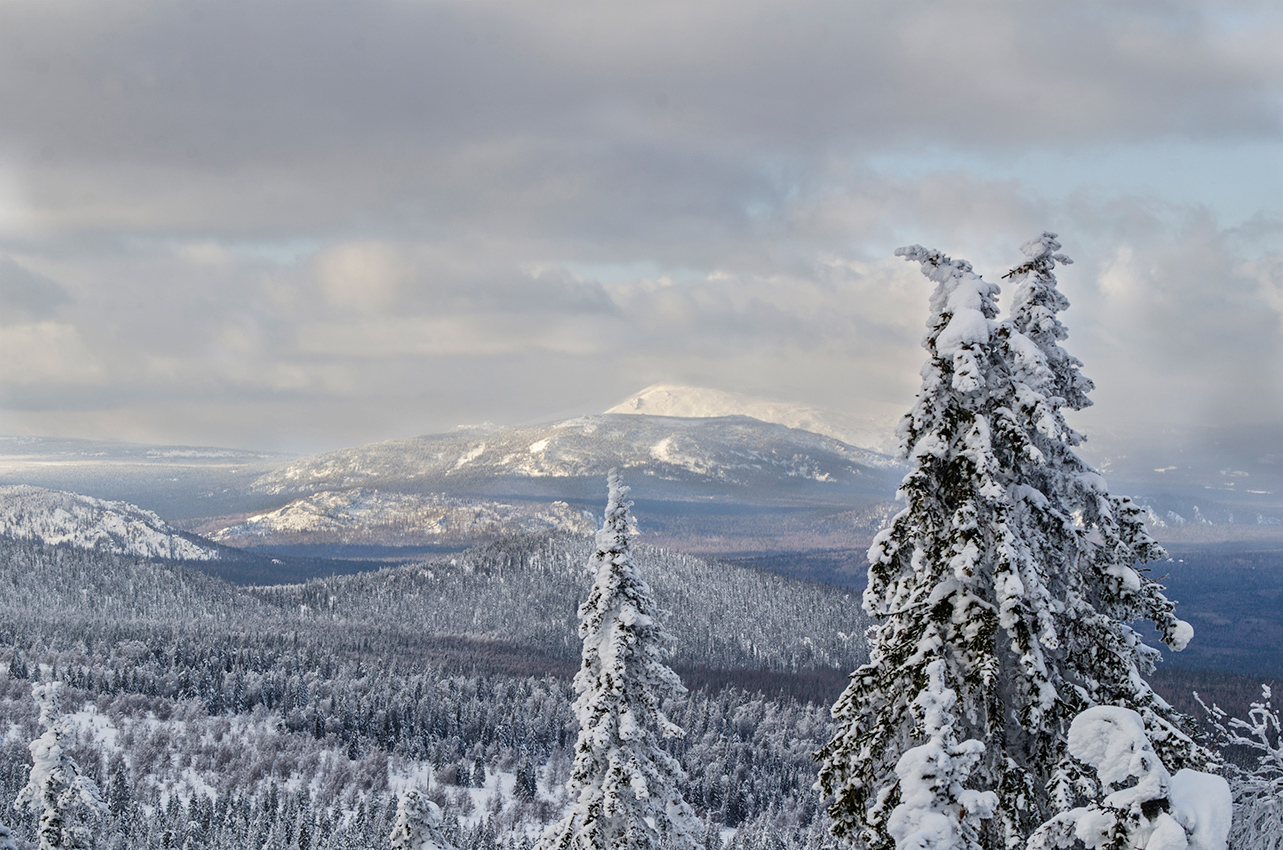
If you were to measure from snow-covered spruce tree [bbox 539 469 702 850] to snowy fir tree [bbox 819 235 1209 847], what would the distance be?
13.4 m

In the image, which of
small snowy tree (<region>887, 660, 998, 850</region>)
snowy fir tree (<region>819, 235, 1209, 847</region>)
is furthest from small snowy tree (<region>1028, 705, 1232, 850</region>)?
snowy fir tree (<region>819, 235, 1209, 847</region>)

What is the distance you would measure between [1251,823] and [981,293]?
34.9ft

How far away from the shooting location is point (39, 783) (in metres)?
34.6

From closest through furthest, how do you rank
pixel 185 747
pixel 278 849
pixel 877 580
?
pixel 877 580
pixel 278 849
pixel 185 747

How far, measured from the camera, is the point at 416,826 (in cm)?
3459

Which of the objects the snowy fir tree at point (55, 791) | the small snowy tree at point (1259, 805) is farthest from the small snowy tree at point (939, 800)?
the snowy fir tree at point (55, 791)

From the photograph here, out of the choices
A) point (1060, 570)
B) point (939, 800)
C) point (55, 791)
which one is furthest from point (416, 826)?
point (1060, 570)

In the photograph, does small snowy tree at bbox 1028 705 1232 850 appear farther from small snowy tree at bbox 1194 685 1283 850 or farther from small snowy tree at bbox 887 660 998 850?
small snowy tree at bbox 1194 685 1283 850

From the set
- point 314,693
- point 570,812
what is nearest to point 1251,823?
A: point 570,812

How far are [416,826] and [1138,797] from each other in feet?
105

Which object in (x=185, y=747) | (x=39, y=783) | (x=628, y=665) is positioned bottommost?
(x=185, y=747)

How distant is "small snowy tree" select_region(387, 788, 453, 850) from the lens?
112ft

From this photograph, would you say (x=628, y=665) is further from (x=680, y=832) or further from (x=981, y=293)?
(x=981, y=293)

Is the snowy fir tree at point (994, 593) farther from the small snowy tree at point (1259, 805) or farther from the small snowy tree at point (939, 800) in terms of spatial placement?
the small snowy tree at point (1259, 805)
